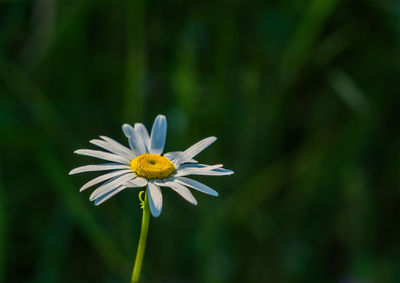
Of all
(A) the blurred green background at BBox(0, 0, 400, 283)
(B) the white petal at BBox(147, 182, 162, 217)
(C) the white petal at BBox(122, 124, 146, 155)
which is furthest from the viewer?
(A) the blurred green background at BBox(0, 0, 400, 283)

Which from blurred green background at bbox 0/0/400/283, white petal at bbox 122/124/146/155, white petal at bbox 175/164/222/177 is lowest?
white petal at bbox 175/164/222/177

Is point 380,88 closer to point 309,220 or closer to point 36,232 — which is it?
point 309,220

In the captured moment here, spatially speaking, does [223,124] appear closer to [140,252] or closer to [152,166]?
[152,166]

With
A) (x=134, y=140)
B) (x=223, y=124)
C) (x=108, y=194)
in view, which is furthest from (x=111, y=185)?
(x=223, y=124)

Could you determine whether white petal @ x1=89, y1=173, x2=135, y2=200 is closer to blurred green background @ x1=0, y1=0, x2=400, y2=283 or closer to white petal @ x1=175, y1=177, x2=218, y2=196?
white petal @ x1=175, y1=177, x2=218, y2=196

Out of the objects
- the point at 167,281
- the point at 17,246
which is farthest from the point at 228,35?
the point at 17,246

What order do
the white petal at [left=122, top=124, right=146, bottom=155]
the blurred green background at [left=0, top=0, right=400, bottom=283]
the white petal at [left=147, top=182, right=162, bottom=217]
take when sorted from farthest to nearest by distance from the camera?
1. the blurred green background at [left=0, top=0, right=400, bottom=283]
2. the white petal at [left=122, top=124, right=146, bottom=155]
3. the white petal at [left=147, top=182, right=162, bottom=217]

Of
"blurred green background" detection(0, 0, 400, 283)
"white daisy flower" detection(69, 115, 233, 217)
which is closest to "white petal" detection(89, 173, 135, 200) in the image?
"white daisy flower" detection(69, 115, 233, 217)
